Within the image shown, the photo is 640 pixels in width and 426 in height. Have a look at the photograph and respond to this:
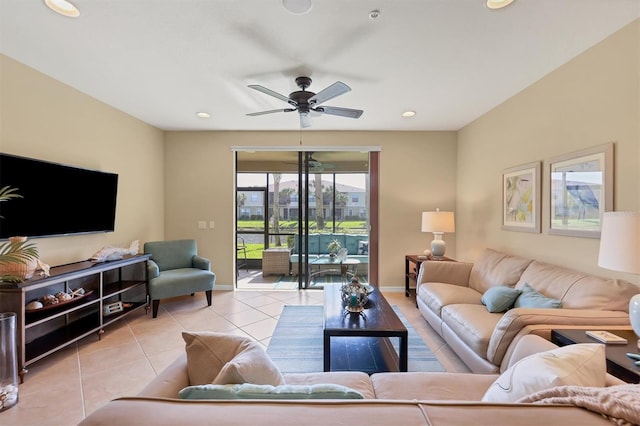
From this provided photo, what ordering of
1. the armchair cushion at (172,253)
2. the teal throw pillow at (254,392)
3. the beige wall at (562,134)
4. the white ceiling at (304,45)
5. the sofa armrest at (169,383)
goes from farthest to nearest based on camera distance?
1. the armchair cushion at (172,253)
2. the beige wall at (562,134)
3. the white ceiling at (304,45)
4. the sofa armrest at (169,383)
5. the teal throw pillow at (254,392)

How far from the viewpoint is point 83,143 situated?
10.00 ft

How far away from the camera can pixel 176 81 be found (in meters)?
2.75

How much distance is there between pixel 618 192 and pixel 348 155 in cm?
329

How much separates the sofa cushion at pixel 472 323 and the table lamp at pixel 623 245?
2.57 ft

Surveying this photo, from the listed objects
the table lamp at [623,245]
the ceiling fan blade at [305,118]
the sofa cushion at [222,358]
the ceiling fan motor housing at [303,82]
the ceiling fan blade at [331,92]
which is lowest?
the sofa cushion at [222,358]

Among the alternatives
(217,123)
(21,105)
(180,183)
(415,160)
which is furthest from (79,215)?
(415,160)

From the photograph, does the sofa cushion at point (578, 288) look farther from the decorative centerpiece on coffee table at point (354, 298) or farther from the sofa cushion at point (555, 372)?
the decorative centerpiece on coffee table at point (354, 298)

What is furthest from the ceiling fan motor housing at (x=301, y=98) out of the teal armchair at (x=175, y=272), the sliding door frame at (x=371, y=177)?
the teal armchair at (x=175, y=272)

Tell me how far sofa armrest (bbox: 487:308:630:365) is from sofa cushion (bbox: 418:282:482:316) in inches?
33.1

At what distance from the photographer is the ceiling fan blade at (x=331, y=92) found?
2.24 metres

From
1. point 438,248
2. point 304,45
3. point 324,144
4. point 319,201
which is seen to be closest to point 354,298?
point 438,248

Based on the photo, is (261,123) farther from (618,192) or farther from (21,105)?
(618,192)

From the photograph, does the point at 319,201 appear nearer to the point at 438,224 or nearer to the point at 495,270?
the point at 438,224

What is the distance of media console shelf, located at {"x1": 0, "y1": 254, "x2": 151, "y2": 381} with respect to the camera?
206 cm
